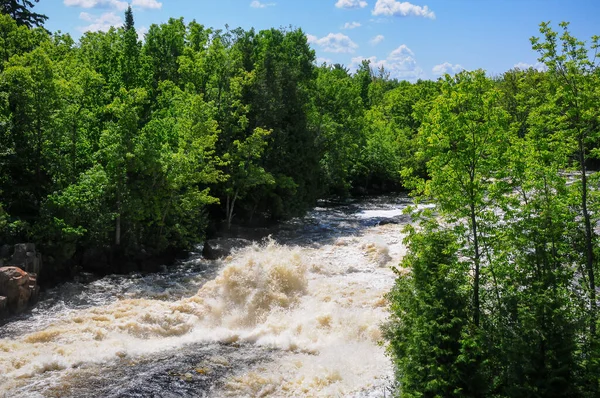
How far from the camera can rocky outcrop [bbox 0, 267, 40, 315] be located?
20922 millimetres

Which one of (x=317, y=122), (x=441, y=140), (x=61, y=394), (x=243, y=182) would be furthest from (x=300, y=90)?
(x=61, y=394)

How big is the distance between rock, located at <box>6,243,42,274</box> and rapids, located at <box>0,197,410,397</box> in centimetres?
150

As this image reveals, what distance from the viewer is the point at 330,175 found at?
4666 cm

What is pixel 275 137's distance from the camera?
38906mm

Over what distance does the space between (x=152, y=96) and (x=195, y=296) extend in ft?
75.5

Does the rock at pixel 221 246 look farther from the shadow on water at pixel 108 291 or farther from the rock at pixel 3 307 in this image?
the rock at pixel 3 307

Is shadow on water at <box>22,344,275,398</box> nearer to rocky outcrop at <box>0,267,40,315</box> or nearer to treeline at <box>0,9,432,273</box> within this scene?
rocky outcrop at <box>0,267,40,315</box>

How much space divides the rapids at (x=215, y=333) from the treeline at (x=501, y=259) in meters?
3.59

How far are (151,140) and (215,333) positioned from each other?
1307cm

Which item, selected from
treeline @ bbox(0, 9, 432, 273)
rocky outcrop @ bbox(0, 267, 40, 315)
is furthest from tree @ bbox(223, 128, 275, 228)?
rocky outcrop @ bbox(0, 267, 40, 315)

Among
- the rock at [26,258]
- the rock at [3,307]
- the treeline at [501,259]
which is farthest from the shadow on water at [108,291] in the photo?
the treeline at [501,259]

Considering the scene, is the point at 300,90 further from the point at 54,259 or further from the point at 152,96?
the point at 54,259

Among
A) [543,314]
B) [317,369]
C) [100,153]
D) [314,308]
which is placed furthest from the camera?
[100,153]

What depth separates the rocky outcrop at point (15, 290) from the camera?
20922mm
